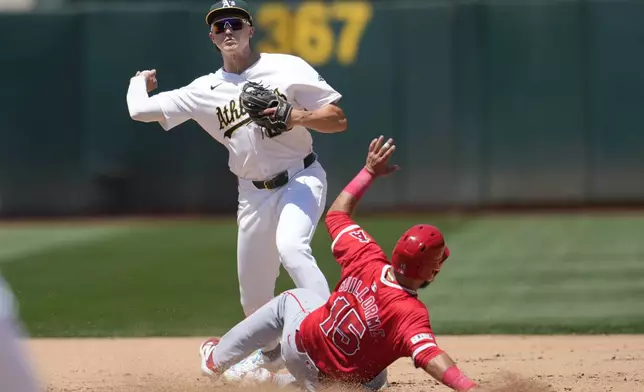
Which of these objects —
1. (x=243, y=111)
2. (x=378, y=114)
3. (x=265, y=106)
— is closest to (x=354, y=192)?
(x=265, y=106)

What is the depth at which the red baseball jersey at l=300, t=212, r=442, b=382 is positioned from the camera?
4273 millimetres

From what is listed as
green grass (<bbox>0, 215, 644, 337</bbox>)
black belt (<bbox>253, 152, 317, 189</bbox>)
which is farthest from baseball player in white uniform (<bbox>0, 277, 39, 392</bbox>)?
green grass (<bbox>0, 215, 644, 337</bbox>)

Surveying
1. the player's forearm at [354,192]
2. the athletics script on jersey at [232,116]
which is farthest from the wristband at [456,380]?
the athletics script on jersey at [232,116]

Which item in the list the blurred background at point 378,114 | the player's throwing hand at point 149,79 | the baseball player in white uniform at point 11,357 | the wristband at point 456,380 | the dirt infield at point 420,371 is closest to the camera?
the baseball player in white uniform at point 11,357

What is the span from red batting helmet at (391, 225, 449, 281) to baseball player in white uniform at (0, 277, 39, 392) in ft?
7.05

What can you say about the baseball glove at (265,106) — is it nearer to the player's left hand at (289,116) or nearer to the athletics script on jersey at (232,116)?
the player's left hand at (289,116)

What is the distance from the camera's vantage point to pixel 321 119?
216 inches

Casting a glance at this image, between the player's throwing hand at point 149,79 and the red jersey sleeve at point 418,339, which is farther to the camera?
the player's throwing hand at point 149,79

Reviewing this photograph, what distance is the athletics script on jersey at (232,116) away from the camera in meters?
5.62

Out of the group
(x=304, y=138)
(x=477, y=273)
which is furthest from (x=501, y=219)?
(x=304, y=138)

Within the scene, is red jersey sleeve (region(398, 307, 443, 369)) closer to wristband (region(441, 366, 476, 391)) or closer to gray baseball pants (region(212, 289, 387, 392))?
wristband (region(441, 366, 476, 391))

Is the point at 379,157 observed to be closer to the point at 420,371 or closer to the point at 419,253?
the point at 419,253

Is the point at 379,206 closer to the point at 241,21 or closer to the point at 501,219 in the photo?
the point at 501,219

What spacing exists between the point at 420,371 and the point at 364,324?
1.74 metres
